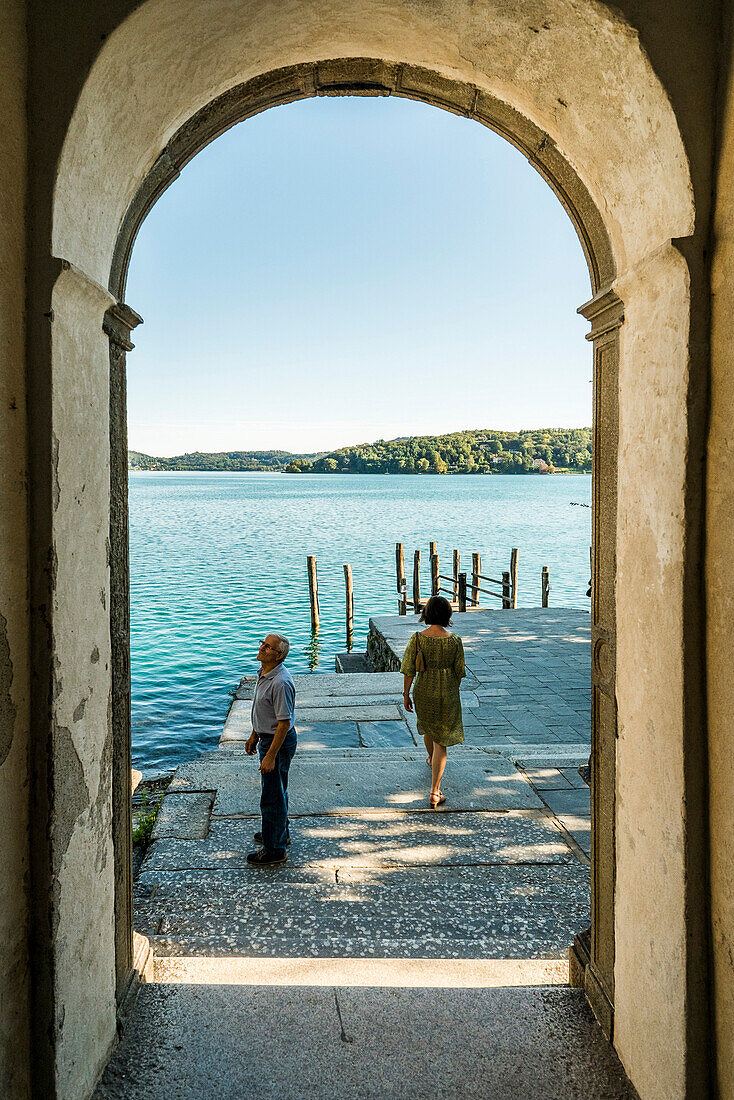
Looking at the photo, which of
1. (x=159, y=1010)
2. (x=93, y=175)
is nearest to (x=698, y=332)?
(x=93, y=175)

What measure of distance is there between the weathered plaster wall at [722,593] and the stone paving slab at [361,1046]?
0.66 meters

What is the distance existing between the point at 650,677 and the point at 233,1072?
1842 millimetres

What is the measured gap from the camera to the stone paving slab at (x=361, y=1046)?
229cm

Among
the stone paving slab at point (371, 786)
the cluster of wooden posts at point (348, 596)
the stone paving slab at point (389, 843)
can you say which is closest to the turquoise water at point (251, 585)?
the cluster of wooden posts at point (348, 596)

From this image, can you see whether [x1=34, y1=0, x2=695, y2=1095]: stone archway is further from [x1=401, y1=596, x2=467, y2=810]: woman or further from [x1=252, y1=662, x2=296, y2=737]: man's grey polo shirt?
[x1=401, y1=596, x2=467, y2=810]: woman

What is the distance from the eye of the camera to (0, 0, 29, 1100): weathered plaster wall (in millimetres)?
1886

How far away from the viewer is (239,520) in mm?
71562

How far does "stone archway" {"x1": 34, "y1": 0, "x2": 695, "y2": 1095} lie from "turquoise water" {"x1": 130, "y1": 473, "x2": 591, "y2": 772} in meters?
9.03

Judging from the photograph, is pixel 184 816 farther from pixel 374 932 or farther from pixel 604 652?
pixel 604 652

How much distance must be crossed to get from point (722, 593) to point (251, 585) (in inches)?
1163

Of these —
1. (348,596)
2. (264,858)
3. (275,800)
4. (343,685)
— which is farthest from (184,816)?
(348,596)

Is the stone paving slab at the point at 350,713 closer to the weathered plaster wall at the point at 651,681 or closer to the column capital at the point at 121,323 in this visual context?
the weathered plaster wall at the point at 651,681

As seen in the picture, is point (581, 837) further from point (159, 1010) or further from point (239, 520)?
point (239, 520)

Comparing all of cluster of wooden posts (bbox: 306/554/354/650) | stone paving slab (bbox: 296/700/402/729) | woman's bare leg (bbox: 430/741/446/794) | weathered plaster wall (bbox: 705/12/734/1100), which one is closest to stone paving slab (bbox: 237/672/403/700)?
stone paving slab (bbox: 296/700/402/729)
